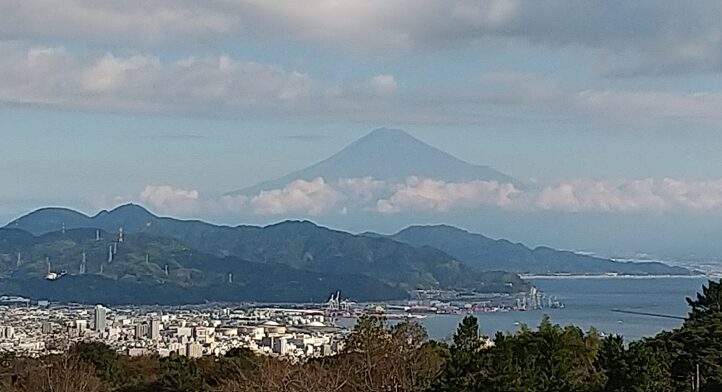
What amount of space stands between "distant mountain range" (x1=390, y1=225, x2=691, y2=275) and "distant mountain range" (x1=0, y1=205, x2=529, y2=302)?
28.4ft

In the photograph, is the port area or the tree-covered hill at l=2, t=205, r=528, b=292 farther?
the tree-covered hill at l=2, t=205, r=528, b=292

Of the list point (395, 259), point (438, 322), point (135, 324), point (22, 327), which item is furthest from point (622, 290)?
point (22, 327)

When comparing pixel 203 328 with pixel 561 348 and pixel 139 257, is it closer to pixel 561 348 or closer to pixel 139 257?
pixel 561 348

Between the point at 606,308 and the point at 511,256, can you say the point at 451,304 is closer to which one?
the point at 606,308

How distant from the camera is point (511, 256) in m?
83.1

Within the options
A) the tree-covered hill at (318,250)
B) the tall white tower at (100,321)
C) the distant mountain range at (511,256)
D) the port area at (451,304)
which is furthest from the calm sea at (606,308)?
the tall white tower at (100,321)

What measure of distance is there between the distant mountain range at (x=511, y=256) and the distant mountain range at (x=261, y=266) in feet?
28.4

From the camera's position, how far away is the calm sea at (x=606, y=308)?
1517 inches

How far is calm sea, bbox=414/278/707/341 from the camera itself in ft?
126

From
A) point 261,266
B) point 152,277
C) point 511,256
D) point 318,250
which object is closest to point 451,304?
point 261,266

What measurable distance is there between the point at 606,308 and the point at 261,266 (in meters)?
22.1

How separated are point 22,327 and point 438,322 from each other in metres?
14.4

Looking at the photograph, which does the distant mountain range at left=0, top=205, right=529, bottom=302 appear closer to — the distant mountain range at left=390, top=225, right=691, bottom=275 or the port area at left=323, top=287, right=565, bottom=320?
the port area at left=323, top=287, right=565, bottom=320

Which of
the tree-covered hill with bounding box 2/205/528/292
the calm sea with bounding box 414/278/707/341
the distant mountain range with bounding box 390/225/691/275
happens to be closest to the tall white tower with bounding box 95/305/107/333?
the calm sea with bounding box 414/278/707/341
